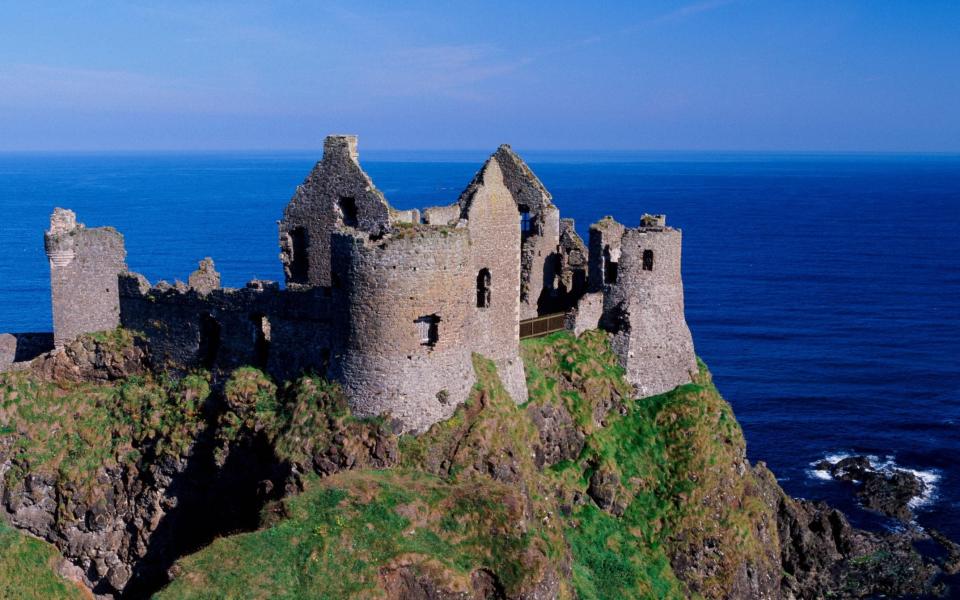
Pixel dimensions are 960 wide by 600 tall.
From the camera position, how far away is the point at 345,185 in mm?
37438

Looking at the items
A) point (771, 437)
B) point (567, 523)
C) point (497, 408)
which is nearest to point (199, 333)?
point (497, 408)

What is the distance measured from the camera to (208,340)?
39.5m

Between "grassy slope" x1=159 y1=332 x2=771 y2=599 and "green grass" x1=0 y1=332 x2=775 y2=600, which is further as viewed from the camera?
"green grass" x1=0 y1=332 x2=775 y2=600

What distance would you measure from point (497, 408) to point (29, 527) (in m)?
19.9

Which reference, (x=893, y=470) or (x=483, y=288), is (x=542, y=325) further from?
(x=893, y=470)

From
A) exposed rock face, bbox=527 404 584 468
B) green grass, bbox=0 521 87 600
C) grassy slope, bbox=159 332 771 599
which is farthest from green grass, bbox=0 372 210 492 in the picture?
exposed rock face, bbox=527 404 584 468

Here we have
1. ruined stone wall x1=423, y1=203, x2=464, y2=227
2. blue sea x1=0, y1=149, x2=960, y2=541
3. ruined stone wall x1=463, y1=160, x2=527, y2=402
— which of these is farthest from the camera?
blue sea x1=0, y1=149, x2=960, y2=541

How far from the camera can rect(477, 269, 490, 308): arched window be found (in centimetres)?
3659

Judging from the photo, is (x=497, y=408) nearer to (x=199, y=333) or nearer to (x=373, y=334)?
(x=373, y=334)

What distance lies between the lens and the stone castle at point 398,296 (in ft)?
104

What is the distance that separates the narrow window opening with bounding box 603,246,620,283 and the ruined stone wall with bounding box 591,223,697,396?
31 centimetres

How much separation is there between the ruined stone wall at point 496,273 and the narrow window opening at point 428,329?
335cm

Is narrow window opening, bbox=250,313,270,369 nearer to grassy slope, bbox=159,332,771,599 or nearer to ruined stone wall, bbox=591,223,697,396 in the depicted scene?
grassy slope, bbox=159,332,771,599

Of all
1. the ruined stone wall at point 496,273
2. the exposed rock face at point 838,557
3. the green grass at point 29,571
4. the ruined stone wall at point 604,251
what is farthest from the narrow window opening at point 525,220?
the green grass at point 29,571
